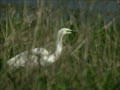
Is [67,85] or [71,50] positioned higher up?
[71,50]

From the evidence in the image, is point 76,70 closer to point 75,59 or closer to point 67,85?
point 67,85

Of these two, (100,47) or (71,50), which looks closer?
(71,50)

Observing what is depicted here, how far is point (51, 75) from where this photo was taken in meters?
3.32

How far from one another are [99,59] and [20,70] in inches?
31.9

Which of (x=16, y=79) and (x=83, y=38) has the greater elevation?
(x=83, y=38)

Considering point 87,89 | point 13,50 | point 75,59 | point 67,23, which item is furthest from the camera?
point 67,23

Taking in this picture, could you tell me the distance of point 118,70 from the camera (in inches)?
154

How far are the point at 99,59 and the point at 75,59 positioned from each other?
0.81ft

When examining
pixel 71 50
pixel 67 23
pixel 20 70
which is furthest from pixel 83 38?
pixel 67 23

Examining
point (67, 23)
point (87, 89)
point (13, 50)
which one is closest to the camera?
point (87, 89)

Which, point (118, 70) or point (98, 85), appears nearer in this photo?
point (98, 85)

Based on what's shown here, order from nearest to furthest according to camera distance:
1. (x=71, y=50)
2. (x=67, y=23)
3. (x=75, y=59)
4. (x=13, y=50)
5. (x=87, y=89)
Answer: (x=87, y=89) < (x=71, y=50) < (x=75, y=59) < (x=13, y=50) < (x=67, y=23)

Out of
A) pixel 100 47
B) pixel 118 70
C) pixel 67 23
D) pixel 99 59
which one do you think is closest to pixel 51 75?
pixel 99 59

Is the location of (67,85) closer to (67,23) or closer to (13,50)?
(13,50)
